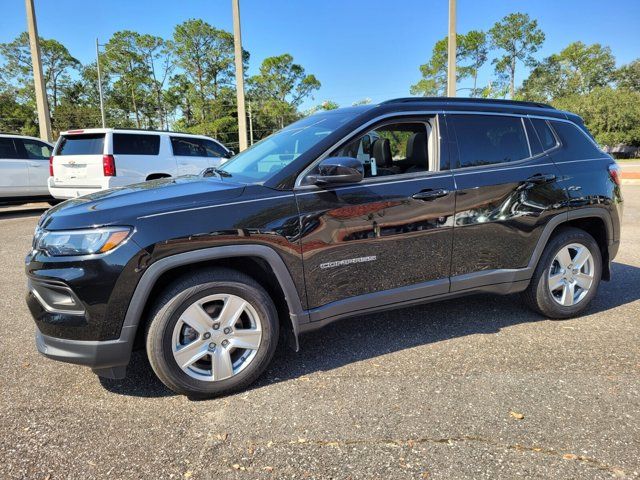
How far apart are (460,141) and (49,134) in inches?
668

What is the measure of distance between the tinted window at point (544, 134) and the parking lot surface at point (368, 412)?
5.13 ft

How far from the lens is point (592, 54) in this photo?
6862 cm

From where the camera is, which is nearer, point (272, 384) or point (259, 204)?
point (259, 204)

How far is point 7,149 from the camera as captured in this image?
10719mm

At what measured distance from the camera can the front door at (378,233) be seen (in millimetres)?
2930

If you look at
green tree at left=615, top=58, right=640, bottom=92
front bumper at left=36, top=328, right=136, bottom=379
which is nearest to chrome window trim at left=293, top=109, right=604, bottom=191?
front bumper at left=36, top=328, right=136, bottom=379

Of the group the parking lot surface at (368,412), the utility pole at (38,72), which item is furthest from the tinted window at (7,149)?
the parking lot surface at (368,412)

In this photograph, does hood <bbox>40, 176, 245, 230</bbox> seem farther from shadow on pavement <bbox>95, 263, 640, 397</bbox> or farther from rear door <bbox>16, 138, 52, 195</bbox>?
rear door <bbox>16, 138, 52, 195</bbox>

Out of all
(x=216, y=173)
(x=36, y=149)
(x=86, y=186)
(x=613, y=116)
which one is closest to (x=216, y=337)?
(x=216, y=173)

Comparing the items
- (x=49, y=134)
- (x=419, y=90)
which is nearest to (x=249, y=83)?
(x=419, y=90)

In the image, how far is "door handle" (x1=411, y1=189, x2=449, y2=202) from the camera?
3211 millimetres

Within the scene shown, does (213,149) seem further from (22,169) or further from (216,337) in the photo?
(216,337)

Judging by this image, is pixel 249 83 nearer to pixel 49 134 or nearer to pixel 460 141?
pixel 49 134

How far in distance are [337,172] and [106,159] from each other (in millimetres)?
7801
